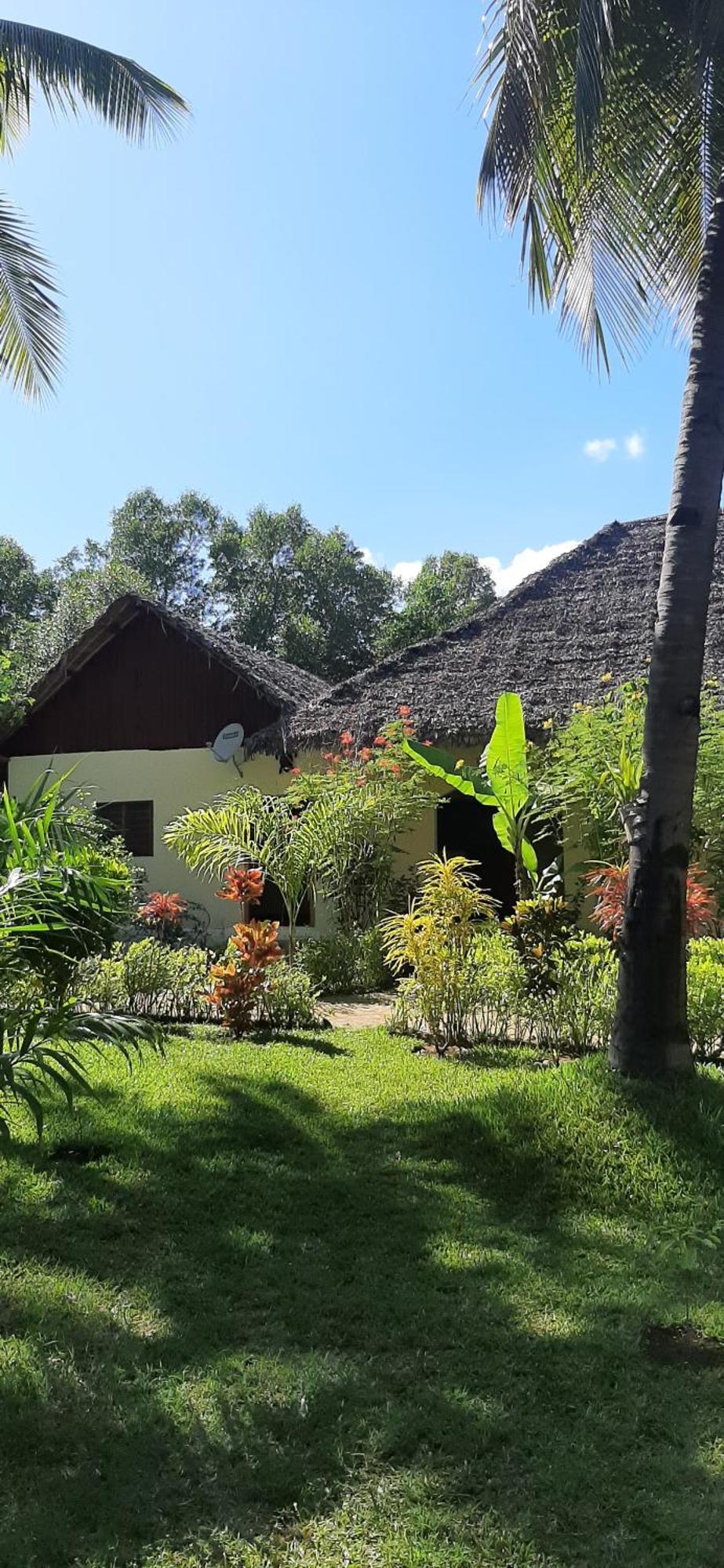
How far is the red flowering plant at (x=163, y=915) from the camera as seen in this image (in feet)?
33.5

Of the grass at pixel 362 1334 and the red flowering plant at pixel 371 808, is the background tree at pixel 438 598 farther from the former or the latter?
the grass at pixel 362 1334

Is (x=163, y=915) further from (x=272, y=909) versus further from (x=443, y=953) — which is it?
(x=443, y=953)

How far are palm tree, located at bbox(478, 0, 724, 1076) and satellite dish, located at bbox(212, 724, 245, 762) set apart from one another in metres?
8.46

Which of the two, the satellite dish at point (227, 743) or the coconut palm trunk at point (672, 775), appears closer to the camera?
the coconut palm trunk at point (672, 775)

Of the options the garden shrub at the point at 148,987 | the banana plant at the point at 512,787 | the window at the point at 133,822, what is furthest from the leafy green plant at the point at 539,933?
the window at the point at 133,822

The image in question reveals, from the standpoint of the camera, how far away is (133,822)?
15.0 metres

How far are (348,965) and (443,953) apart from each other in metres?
3.13

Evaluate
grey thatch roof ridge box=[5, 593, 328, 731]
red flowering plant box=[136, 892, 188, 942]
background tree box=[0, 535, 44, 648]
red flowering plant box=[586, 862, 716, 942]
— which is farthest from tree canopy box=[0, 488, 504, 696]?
red flowering plant box=[586, 862, 716, 942]

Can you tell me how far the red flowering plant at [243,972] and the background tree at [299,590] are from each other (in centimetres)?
2232

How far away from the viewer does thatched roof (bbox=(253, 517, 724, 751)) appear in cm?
1092

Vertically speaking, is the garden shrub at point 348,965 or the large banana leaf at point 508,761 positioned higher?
the large banana leaf at point 508,761

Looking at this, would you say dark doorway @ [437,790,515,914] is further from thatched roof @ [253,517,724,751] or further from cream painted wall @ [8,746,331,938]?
cream painted wall @ [8,746,331,938]

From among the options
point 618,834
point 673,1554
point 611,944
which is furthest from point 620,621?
point 673,1554

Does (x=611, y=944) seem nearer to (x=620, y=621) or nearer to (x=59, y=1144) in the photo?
(x=59, y=1144)
